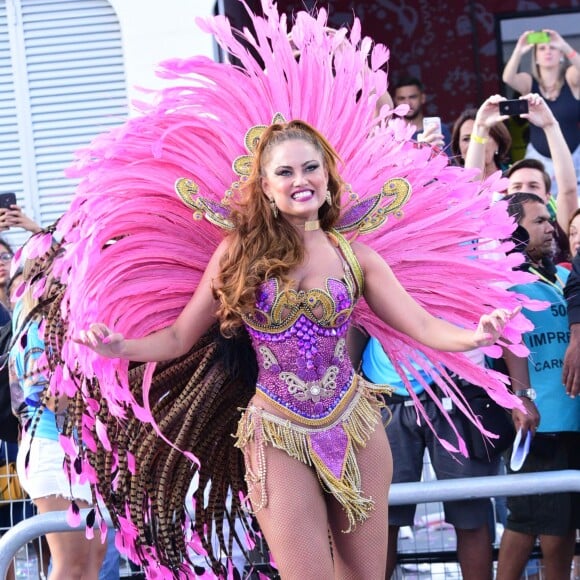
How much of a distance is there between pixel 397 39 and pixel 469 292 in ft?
19.1

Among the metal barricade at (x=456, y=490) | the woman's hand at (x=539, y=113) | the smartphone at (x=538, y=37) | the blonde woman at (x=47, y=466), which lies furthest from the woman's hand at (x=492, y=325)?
the smartphone at (x=538, y=37)

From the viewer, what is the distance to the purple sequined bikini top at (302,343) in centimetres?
354

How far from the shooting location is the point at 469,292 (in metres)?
3.93

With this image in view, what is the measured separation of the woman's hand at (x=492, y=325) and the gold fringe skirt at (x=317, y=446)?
0.43 m

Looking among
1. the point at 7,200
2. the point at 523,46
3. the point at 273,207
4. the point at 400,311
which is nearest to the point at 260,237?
the point at 273,207

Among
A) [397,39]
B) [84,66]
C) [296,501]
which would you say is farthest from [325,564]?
[397,39]

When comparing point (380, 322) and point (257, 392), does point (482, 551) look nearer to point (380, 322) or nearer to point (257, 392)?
point (380, 322)

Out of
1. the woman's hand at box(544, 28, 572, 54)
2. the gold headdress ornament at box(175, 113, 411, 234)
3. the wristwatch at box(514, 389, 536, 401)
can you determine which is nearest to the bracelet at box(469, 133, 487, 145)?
the wristwatch at box(514, 389, 536, 401)

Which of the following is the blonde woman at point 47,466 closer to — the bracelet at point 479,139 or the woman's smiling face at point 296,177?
the woman's smiling face at point 296,177

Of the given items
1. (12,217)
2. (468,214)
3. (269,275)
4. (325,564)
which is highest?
(12,217)

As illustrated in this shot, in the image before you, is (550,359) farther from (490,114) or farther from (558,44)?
(558,44)

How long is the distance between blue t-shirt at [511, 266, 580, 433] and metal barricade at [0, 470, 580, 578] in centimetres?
74

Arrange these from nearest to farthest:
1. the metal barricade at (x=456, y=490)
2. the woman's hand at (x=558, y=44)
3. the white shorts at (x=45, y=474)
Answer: the metal barricade at (x=456, y=490), the white shorts at (x=45, y=474), the woman's hand at (x=558, y=44)

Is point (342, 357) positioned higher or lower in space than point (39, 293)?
lower
